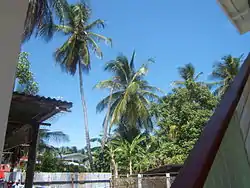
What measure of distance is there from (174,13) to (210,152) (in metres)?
11.0

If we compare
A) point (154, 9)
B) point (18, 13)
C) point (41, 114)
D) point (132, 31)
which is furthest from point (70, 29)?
point (18, 13)

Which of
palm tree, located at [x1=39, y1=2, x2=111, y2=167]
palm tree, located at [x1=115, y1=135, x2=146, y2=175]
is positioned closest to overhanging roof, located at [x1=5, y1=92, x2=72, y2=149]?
palm tree, located at [x1=115, y1=135, x2=146, y2=175]

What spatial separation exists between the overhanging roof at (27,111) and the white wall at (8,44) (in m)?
2.12

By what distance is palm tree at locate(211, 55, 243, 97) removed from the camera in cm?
1511

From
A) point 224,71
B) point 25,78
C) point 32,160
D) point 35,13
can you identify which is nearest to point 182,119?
point 224,71

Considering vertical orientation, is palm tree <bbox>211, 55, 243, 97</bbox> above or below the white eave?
above

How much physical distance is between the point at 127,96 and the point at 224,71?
5596mm

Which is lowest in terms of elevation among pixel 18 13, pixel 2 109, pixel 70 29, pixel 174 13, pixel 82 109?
pixel 2 109

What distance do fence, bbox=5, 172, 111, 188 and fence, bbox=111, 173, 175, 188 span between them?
458 mm

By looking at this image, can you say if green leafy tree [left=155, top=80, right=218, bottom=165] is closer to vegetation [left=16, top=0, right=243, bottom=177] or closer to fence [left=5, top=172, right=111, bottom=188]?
vegetation [left=16, top=0, right=243, bottom=177]

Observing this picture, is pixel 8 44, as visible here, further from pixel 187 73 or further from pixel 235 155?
pixel 187 73

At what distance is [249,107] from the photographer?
1.09m

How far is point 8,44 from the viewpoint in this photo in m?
0.85

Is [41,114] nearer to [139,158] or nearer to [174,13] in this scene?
[174,13]
